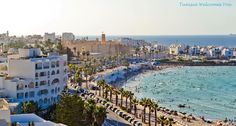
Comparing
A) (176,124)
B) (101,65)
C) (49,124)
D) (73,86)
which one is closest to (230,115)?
(176,124)

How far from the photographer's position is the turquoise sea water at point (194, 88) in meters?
82.1

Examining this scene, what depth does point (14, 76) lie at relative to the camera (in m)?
60.4

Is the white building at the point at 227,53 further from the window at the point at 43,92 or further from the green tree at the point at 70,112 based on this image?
the green tree at the point at 70,112

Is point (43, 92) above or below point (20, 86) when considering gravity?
below

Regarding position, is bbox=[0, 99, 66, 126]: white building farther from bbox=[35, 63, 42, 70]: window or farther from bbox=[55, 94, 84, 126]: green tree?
bbox=[35, 63, 42, 70]: window

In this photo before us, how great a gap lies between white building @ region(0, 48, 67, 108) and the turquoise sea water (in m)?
26.7

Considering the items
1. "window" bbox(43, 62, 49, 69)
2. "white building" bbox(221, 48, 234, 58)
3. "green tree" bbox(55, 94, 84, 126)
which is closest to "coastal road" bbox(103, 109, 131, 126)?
"green tree" bbox(55, 94, 84, 126)

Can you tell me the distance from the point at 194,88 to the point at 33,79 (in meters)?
61.4

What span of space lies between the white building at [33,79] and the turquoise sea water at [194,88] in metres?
26.7

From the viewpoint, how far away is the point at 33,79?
59.8 metres

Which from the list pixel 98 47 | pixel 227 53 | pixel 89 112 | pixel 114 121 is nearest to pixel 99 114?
pixel 89 112

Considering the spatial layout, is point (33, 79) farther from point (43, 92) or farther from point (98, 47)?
point (98, 47)

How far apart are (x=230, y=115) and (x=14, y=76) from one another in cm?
3840

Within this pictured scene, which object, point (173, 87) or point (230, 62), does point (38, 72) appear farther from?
point (230, 62)
